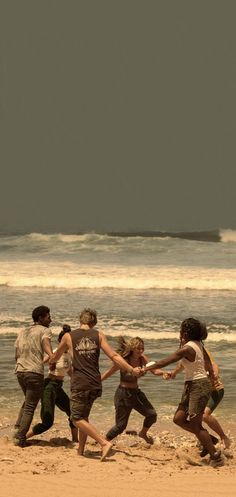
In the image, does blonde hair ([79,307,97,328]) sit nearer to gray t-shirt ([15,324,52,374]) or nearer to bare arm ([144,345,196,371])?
gray t-shirt ([15,324,52,374])

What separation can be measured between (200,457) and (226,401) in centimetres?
289

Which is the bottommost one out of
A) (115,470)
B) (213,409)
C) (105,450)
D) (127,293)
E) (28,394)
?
(115,470)

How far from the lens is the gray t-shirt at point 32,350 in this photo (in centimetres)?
1002

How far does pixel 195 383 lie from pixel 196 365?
175 millimetres

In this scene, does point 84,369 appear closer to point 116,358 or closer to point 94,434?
point 116,358

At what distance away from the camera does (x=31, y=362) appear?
33.0 feet

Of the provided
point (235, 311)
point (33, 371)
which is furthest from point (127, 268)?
point (33, 371)

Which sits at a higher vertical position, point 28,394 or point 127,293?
point 127,293

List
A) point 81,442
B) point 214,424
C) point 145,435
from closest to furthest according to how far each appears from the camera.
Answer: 1. point 81,442
2. point 214,424
3. point 145,435

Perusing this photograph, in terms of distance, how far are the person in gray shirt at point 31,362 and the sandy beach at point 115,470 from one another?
0.95 ft

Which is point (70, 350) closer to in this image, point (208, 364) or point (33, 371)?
point (33, 371)

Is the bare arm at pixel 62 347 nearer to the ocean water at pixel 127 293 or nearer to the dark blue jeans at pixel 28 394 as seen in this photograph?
the dark blue jeans at pixel 28 394

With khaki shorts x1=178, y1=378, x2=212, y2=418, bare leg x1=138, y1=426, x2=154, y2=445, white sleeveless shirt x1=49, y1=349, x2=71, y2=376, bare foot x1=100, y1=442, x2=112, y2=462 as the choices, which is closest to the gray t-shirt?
white sleeveless shirt x1=49, y1=349, x2=71, y2=376

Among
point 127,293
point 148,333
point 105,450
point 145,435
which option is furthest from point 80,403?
point 127,293
